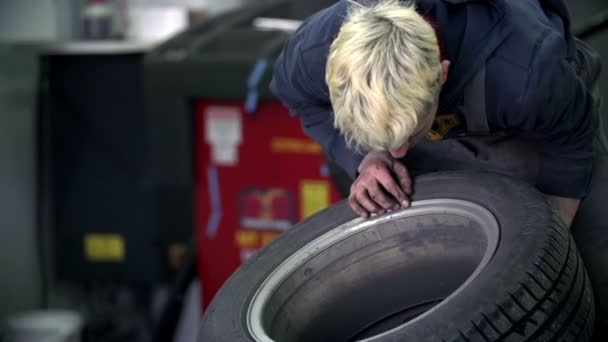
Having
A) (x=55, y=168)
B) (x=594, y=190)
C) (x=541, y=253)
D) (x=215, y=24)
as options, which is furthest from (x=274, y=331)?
(x=55, y=168)

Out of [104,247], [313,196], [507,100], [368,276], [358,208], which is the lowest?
[104,247]

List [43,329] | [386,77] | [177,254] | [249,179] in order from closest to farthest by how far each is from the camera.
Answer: [386,77] → [249,179] → [43,329] → [177,254]

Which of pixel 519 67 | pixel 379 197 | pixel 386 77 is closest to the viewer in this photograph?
pixel 386 77

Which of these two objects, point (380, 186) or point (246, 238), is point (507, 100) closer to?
point (380, 186)

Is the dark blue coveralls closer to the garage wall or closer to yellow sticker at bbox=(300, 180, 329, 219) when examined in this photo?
yellow sticker at bbox=(300, 180, 329, 219)

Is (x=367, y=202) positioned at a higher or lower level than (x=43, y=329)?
higher

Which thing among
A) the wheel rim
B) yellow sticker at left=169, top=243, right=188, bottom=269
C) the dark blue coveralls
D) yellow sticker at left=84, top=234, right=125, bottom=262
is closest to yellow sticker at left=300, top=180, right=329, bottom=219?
yellow sticker at left=169, top=243, right=188, bottom=269

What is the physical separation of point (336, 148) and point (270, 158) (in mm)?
1173

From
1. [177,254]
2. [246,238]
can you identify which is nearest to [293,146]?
[246,238]

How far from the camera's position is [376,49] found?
Result: 123cm

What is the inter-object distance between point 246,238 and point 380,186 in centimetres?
147

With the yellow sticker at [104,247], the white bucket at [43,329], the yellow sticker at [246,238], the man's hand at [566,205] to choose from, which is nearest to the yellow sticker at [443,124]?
the man's hand at [566,205]

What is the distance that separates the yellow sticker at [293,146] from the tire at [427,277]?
3.62ft

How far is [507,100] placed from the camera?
135cm
